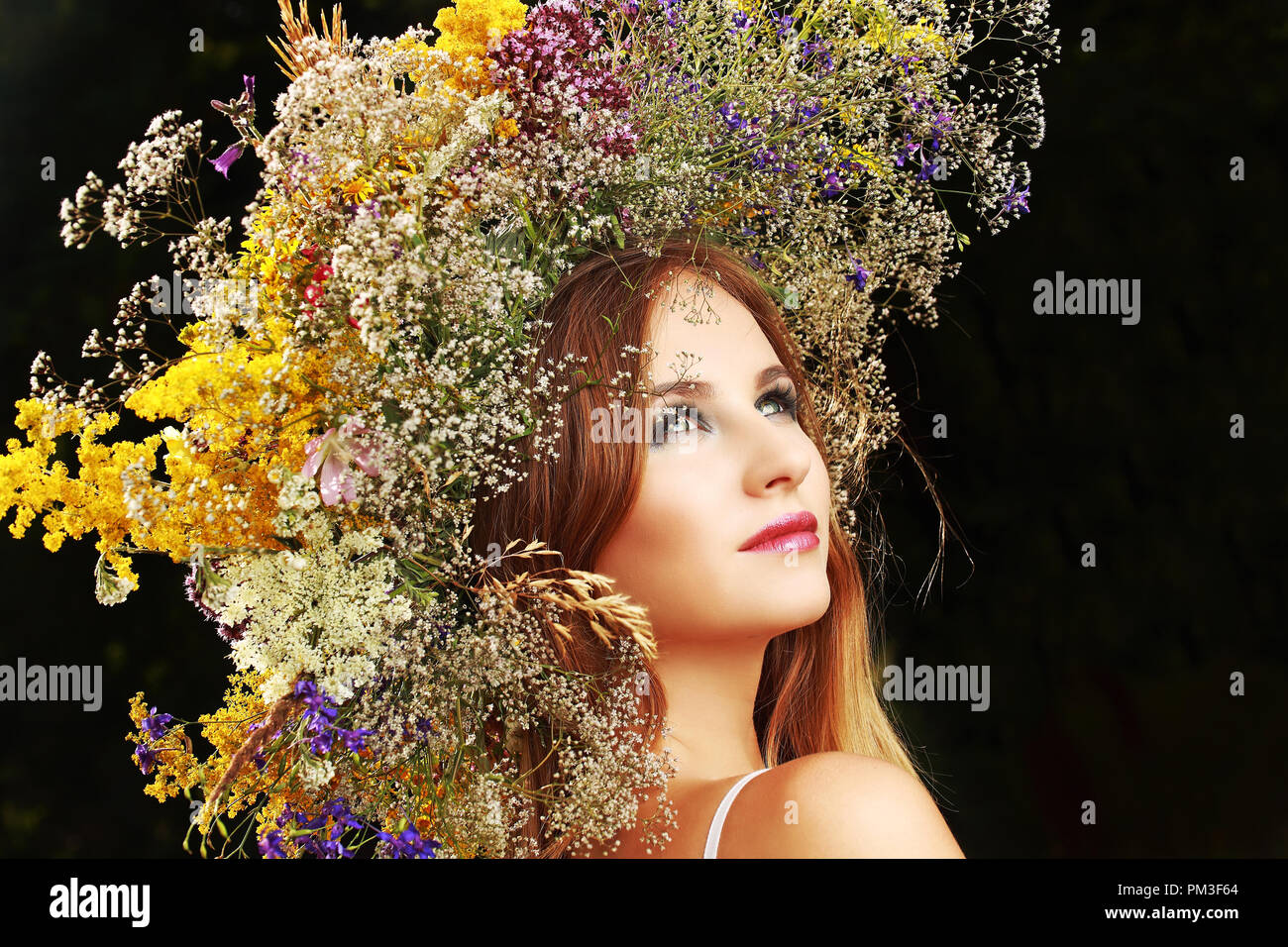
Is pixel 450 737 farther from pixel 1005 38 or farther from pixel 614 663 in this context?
pixel 1005 38

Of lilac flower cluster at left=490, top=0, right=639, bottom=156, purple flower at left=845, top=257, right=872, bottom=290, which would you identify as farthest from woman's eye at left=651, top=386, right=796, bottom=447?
purple flower at left=845, top=257, right=872, bottom=290

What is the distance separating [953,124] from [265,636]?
Answer: 2024 millimetres

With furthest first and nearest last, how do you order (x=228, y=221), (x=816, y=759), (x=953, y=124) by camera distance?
(x=953, y=124), (x=228, y=221), (x=816, y=759)

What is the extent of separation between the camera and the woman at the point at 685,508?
2.42 meters

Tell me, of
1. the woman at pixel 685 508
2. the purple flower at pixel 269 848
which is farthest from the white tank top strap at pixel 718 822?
the purple flower at pixel 269 848

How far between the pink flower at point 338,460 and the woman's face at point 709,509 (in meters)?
0.56

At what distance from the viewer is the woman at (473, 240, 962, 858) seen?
242 centimetres

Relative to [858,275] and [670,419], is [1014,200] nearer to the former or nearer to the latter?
[858,275]

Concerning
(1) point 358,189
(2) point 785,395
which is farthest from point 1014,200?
(1) point 358,189

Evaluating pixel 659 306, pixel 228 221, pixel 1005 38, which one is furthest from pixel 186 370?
pixel 1005 38

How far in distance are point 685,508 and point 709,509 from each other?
0.18 ft

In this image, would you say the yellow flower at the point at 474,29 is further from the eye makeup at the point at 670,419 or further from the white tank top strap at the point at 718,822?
the white tank top strap at the point at 718,822

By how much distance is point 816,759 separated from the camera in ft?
7.27

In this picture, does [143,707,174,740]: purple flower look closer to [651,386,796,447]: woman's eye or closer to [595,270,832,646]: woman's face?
[595,270,832,646]: woman's face
